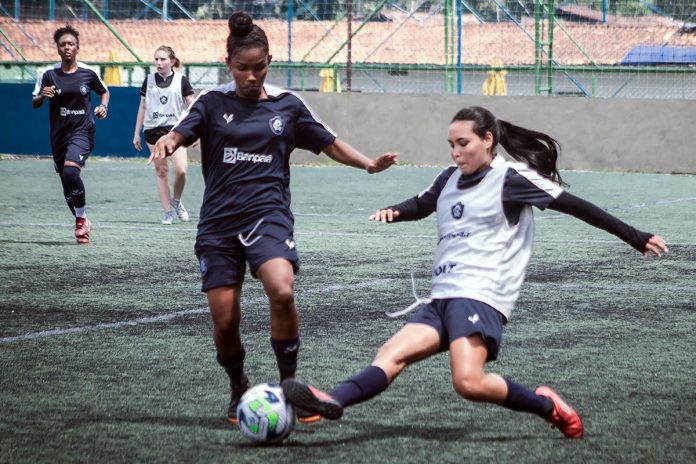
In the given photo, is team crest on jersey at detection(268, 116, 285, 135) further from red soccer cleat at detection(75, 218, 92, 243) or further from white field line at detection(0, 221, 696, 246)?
white field line at detection(0, 221, 696, 246)

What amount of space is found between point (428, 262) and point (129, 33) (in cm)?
1992

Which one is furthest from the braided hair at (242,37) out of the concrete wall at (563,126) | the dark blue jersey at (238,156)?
the concrete wall at (563,126)

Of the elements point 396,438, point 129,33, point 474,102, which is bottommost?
point 396,438

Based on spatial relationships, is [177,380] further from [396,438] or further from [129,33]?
[129,33]

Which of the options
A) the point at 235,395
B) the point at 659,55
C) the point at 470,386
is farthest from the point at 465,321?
the point at 659,55

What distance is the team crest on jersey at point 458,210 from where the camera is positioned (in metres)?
5.20

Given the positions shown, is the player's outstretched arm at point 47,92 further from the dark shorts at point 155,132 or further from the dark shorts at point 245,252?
the dark shorts at point 245,252

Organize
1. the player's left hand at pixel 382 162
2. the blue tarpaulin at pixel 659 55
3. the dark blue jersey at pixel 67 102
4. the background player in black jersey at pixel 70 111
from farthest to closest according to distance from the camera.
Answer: the blue tarpaulin at pixel 659 55 < the dark blue jersey at pixel 67 102 < the background player in black jersey at pixel 70 111 < the player's left hand at pixel 382 162

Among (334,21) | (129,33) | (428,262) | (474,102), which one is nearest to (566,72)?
(474,102)

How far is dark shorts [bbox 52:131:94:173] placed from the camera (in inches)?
487

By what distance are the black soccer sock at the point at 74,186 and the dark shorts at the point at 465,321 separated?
301 inches

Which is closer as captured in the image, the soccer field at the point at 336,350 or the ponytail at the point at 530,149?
the soccer field at the point at 336,350

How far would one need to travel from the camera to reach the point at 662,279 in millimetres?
9656

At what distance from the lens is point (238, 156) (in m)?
5.40
